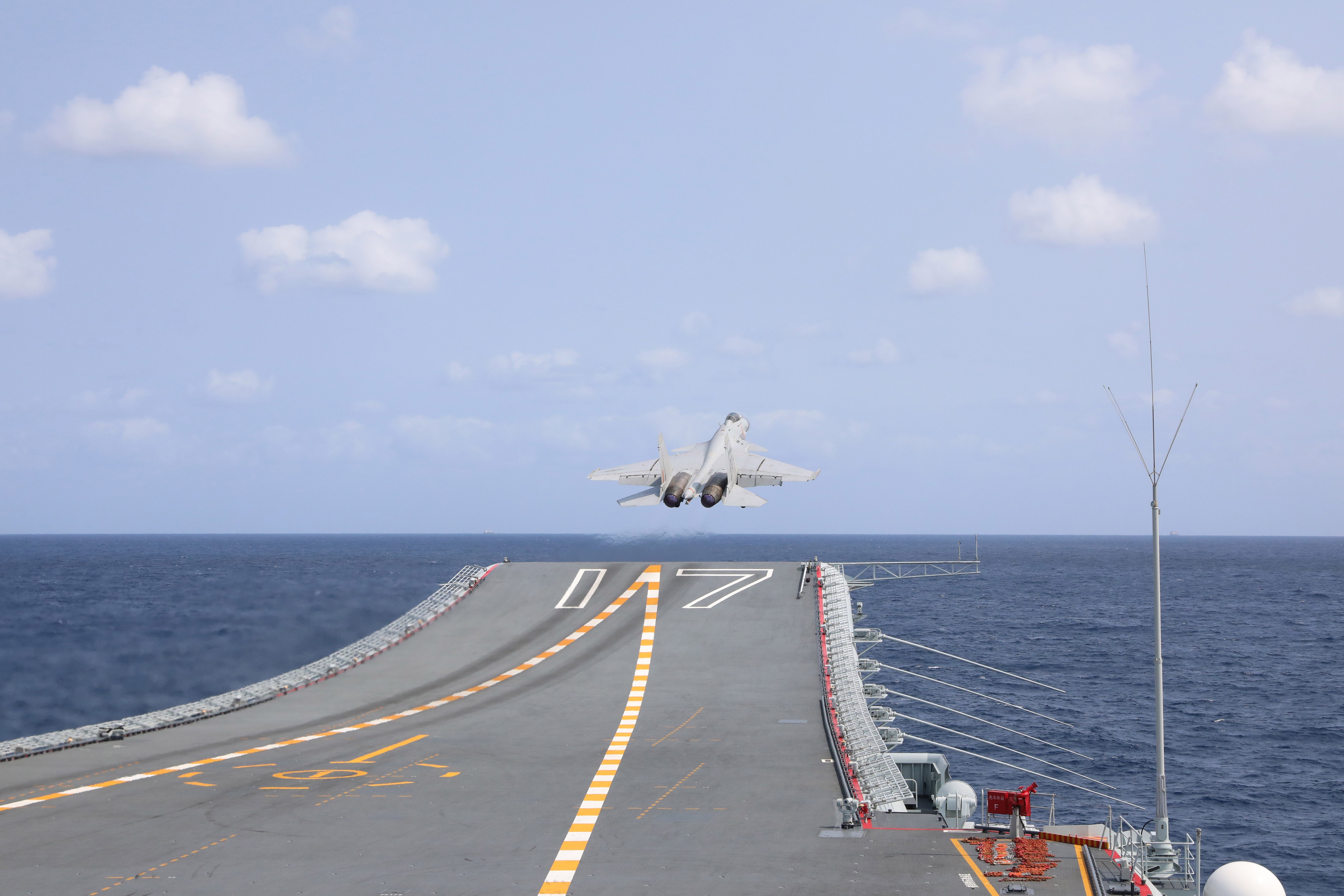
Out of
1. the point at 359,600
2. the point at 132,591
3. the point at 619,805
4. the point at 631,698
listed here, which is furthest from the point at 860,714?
the point at 132,591

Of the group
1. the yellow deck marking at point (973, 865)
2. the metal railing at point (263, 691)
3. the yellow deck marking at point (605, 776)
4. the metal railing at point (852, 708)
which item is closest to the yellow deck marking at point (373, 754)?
the yellow deck marking at point (605, 776)

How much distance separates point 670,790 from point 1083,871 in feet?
39.4

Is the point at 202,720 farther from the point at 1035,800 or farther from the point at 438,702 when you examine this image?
the point at 1035,800

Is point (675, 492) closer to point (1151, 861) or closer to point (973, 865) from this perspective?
point (1151, 861)

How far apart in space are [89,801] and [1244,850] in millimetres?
46911

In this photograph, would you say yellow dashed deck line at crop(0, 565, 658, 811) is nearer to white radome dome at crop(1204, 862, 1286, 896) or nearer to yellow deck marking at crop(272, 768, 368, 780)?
yellow deck marking at crop(272, 768, 368, 780)

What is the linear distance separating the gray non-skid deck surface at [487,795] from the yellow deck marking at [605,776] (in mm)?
311

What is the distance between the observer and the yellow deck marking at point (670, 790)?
28719mm

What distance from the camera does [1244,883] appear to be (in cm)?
2080

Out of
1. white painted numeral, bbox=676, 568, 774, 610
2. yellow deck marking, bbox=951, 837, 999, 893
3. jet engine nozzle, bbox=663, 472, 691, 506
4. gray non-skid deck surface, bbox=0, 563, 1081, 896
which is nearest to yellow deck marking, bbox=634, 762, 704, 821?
gray non-skid deck surface, bbox=0, 563, 1081, 896

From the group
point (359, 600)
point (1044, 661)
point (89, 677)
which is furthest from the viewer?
point (1044, 661)

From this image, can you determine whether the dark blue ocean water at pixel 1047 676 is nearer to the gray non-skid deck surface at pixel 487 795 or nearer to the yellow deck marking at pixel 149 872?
the gray non-skid deck surface at pixel 487 795

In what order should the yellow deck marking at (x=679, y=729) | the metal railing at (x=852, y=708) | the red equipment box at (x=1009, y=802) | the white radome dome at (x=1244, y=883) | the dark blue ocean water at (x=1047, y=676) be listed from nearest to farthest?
the white radome dome at (x=1244, y=883) < the red equipment box at (x=1009, y=802) < the metal railing at (x=852, y=708) < the yellow deck marking at (x=679, y=729) < the dark blue ocean water at (x=1047, y=676)

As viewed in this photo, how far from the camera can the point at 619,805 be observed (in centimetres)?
2961
